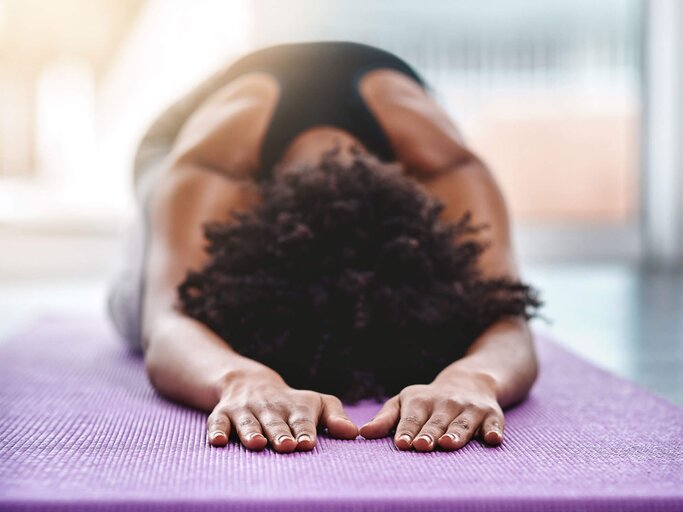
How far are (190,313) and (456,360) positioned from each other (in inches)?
15.0

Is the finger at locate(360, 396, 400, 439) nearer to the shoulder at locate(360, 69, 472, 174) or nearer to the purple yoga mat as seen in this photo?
the purple yoga mat

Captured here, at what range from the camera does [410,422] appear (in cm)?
85

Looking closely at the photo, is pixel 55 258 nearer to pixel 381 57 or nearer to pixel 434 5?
pixel 434 5

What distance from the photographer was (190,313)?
1.16 meters

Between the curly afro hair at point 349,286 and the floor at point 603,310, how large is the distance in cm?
25

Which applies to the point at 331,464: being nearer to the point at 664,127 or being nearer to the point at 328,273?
the point at 328,273

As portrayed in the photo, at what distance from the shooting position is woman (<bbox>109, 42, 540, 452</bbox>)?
89 centimetres

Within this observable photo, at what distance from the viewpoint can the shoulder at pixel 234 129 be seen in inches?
53.5

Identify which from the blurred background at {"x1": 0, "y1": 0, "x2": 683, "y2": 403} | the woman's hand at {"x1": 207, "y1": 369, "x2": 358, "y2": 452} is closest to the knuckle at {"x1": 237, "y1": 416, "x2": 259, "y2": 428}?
the woman's hand at {"x1": 207, "y1": 369, "x2": 358, "y2": 452}

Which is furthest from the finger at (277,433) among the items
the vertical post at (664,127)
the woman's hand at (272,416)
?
the vertical post at (664,127)

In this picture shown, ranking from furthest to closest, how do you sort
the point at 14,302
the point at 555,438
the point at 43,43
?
the point at 43,43 → the point at 14,302 → the point at 555,438

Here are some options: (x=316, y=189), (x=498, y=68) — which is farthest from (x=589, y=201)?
(x=316, y=189)

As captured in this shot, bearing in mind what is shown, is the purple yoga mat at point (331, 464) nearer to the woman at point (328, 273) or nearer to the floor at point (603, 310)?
the woman at point (328, 273)

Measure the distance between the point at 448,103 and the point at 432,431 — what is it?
13.0 feet
